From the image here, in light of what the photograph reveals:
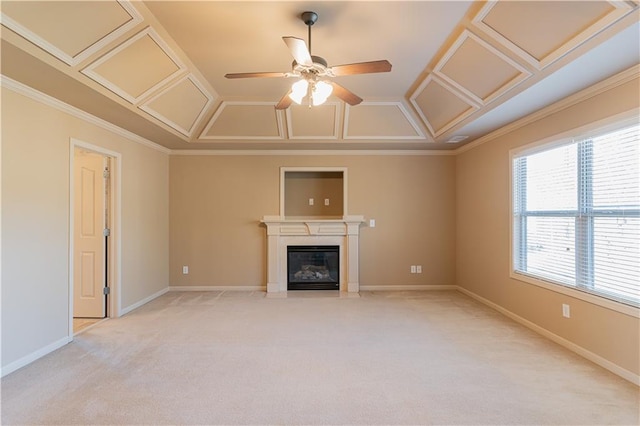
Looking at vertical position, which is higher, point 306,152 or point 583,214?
point 306,152

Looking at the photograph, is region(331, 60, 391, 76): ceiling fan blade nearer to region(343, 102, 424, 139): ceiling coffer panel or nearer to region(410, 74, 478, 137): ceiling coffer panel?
region(410, 74, 478, 137): ceiling coffer panel

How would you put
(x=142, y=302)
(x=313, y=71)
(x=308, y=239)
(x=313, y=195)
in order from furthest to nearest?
1. (x=313, y=195)
2. (x=308, y=239)
3. (x=142, y=302)
4. (x=313, y=71)

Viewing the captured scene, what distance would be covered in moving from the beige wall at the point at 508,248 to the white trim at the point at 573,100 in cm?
4

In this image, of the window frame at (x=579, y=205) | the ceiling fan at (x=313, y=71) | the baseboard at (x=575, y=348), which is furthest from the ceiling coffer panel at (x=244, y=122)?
the baseboard at (x=575, y=348)

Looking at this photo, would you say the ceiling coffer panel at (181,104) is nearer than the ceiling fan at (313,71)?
No

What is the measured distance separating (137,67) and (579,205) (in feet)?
14.2

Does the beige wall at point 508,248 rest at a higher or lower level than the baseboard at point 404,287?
higher

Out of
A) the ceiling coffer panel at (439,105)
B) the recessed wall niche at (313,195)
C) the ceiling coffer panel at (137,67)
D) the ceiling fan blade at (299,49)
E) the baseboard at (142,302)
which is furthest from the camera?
the recessed wall niche at (313,195)

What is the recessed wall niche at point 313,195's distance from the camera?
5.93 m

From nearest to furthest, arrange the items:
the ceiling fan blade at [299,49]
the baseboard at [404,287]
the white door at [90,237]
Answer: the ceiling fan blade at [299,49]
the white door at [90,237]
the baseboard at [404,287]

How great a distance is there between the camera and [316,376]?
255 cm

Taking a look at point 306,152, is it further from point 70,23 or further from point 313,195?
point 70,23

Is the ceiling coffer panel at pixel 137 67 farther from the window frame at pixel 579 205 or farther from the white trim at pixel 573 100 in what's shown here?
the window frame at pixel 579 205

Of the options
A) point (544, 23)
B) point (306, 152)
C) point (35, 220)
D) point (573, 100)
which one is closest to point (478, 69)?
point (544, 23)
